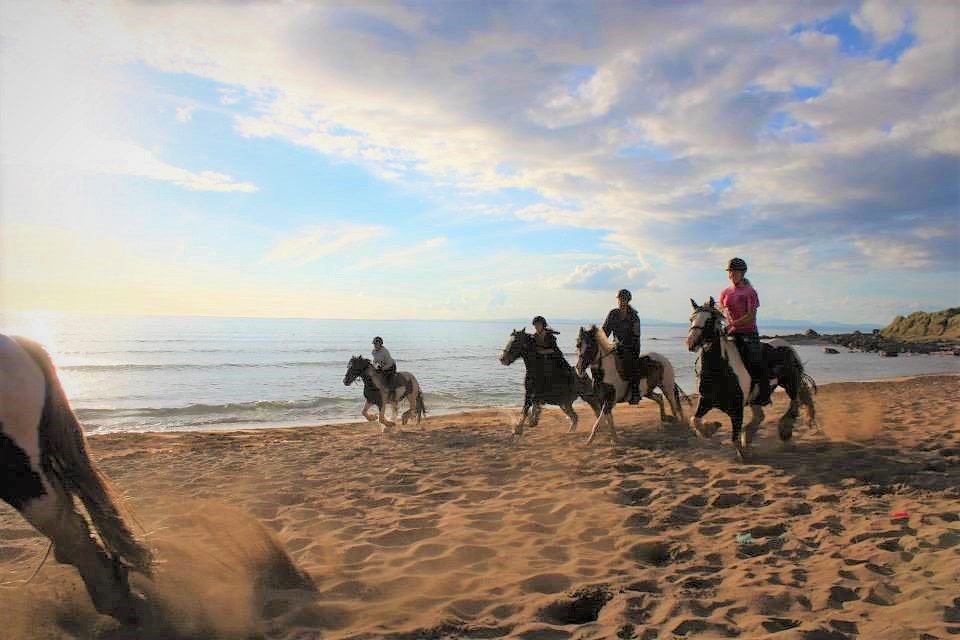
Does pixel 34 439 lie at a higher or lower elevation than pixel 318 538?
higher

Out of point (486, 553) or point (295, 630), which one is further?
point (486, 553)

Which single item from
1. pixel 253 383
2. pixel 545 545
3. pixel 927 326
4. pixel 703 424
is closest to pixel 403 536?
pixel 545 545

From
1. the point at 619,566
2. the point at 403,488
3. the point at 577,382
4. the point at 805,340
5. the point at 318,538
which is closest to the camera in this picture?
the point at 619,566

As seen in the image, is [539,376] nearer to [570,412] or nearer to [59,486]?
[570,412]

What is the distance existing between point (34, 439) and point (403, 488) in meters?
4.28

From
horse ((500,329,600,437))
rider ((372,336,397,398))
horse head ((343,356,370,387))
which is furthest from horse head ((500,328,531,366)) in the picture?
horse head ((343,356,370,387))

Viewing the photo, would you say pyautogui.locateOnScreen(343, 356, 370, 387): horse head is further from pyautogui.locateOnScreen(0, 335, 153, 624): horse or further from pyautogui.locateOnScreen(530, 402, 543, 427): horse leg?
pyautogui.locateOnScreen(0, 335, 153, 624): horse

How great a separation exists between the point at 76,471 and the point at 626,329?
320 inches

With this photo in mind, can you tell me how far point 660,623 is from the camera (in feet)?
10.9

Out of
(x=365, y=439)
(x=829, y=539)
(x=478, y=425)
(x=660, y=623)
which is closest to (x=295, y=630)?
(x=660, y=623)

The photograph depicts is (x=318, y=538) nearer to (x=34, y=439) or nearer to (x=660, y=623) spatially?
(x=34, y=439)

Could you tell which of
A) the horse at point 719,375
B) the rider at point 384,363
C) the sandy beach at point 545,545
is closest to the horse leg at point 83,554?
the sandy beach at point 545,545

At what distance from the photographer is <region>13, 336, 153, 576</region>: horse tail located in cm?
327

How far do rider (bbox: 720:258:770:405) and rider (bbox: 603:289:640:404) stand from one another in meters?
1.82
